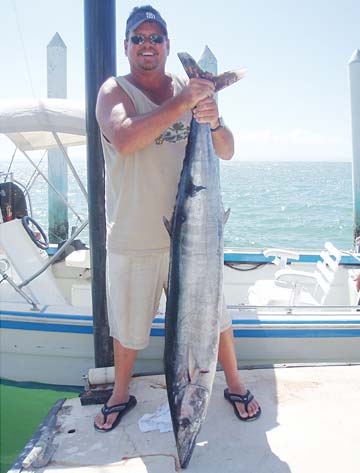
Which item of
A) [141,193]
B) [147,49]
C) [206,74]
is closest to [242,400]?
[141,193]

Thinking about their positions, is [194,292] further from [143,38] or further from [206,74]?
[143,38]

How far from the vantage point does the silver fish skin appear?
213 cm

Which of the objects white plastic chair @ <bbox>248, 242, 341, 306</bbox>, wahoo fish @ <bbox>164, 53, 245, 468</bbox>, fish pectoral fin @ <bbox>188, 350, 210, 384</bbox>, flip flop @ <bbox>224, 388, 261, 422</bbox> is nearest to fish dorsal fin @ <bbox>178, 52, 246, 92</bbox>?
wahoo fish @ <bbox>164, 53, 245, 468</bbox>

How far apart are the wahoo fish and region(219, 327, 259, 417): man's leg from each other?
1.48 ft

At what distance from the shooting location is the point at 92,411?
8.91 feet

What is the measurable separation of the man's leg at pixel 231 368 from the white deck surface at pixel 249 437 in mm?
66

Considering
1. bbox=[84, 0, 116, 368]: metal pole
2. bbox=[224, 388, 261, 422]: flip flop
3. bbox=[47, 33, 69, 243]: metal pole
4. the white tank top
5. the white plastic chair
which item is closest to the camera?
the white tank top

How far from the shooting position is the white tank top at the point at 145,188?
2375 millimetres

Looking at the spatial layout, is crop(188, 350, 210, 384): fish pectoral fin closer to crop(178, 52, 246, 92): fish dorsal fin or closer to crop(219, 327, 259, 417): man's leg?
crop(219, 327, 259, 417): man's leg

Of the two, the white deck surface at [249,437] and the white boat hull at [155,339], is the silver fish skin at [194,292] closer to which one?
the white deck surface at [249,437]

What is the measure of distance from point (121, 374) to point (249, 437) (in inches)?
29.2

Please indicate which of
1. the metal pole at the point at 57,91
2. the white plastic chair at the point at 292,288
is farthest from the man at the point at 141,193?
the metal pole at the point at 57,91

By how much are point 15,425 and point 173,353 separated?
234 centimetres

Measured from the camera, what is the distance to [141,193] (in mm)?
2387
